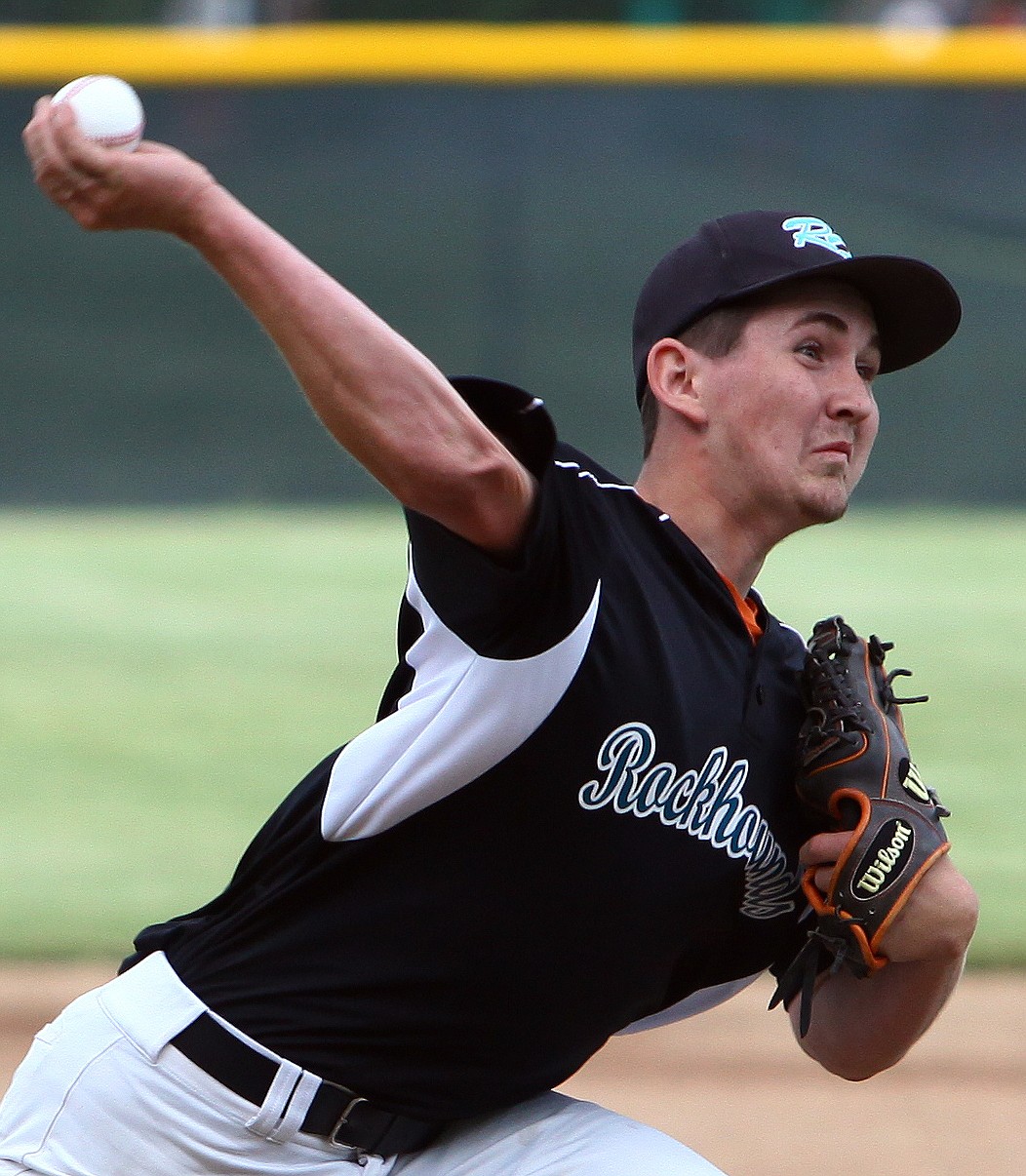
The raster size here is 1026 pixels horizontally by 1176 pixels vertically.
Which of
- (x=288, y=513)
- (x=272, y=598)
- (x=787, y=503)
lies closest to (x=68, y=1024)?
(x=787, y=503)

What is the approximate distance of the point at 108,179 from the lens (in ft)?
5.19

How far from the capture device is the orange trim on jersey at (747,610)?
2.09m

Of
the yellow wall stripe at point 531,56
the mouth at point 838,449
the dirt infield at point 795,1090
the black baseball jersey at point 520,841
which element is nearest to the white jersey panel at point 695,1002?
the black baseball jersey at point 520,841

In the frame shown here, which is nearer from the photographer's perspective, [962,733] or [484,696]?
[484,696]

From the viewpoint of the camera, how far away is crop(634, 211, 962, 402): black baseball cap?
210cm

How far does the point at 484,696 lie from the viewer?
1764 millimetres

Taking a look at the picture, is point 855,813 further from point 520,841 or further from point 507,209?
point 507,209

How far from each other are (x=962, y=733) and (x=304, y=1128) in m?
4.49

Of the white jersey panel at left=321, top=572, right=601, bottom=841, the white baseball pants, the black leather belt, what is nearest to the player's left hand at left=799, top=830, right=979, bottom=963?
the white baseball pants

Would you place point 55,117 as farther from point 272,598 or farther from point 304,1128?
point 272,598

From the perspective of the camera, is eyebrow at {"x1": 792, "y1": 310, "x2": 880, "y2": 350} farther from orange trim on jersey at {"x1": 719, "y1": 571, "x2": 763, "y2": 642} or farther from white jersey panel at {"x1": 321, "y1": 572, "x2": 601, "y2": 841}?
white jersey panel at {"x1": 321, "y1": 572, "x2": 601, "y2": 841}

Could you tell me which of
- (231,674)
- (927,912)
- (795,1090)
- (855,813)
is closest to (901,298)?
(855,813)

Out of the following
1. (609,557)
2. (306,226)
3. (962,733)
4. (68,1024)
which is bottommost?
(68,1024)

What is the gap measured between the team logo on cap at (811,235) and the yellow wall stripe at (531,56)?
7.24 m
